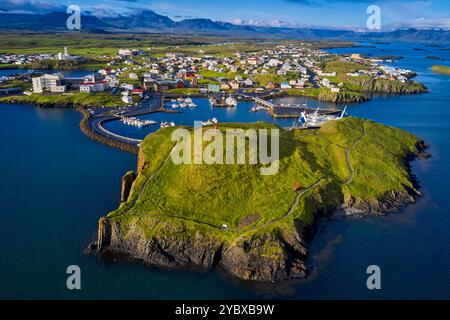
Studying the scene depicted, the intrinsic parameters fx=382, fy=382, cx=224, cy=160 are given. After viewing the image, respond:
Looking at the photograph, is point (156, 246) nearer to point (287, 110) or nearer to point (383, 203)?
point (383, 203)

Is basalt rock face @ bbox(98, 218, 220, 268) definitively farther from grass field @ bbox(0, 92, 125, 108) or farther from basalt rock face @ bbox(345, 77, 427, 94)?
basalt rock face @ bbox(345, 77, 427, 94)

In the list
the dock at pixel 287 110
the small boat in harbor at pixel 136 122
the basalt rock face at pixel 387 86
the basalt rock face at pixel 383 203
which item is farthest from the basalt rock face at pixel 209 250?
the basalt rock face at pixel 387 86

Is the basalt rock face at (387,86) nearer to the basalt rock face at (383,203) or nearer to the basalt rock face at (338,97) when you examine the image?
the basalt rock face at (338,97)

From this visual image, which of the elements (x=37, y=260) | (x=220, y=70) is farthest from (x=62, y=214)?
(x=220, y=70)

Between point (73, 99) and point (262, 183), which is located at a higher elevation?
point (73, 99)

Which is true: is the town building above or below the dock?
above

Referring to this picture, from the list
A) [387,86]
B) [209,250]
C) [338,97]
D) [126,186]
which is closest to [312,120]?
[338,97]

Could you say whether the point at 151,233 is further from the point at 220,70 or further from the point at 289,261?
the point at 220,70

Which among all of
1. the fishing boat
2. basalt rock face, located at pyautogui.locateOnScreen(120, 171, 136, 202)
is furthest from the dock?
basalt rock face, located at pyautogui.locateOnScreen(120, 171, 136, 202)
